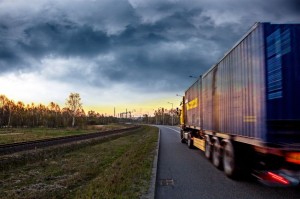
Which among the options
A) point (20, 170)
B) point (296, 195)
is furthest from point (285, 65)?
point (20, 170)

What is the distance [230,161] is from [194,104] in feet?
32.3

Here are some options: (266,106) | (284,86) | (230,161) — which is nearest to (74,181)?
(230,161)

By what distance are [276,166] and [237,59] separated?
3.60 m

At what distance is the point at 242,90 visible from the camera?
30.6 ft

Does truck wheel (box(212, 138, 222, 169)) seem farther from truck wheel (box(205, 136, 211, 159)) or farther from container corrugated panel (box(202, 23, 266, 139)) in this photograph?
truck wheel (box(205, 136, 211, 159))

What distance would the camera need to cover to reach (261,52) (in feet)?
26.0

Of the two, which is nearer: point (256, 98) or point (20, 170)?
point (256, 98)

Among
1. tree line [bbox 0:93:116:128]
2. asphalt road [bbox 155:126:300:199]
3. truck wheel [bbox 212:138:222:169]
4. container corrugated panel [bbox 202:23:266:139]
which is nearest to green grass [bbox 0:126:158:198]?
asphalt road [bbox 155:126:300:199]

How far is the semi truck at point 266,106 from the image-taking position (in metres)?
7.44

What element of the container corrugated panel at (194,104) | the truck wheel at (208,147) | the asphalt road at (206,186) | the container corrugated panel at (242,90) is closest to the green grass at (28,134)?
the container corrugated panel at (194,104)

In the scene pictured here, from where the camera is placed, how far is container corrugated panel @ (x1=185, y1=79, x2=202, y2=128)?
59.0 ft

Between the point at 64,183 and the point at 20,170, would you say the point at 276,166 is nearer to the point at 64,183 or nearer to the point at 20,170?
the point at 64,183

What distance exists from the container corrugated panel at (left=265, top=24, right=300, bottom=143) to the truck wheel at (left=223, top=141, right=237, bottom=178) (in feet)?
8.29

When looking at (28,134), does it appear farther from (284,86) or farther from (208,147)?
(284,86)
